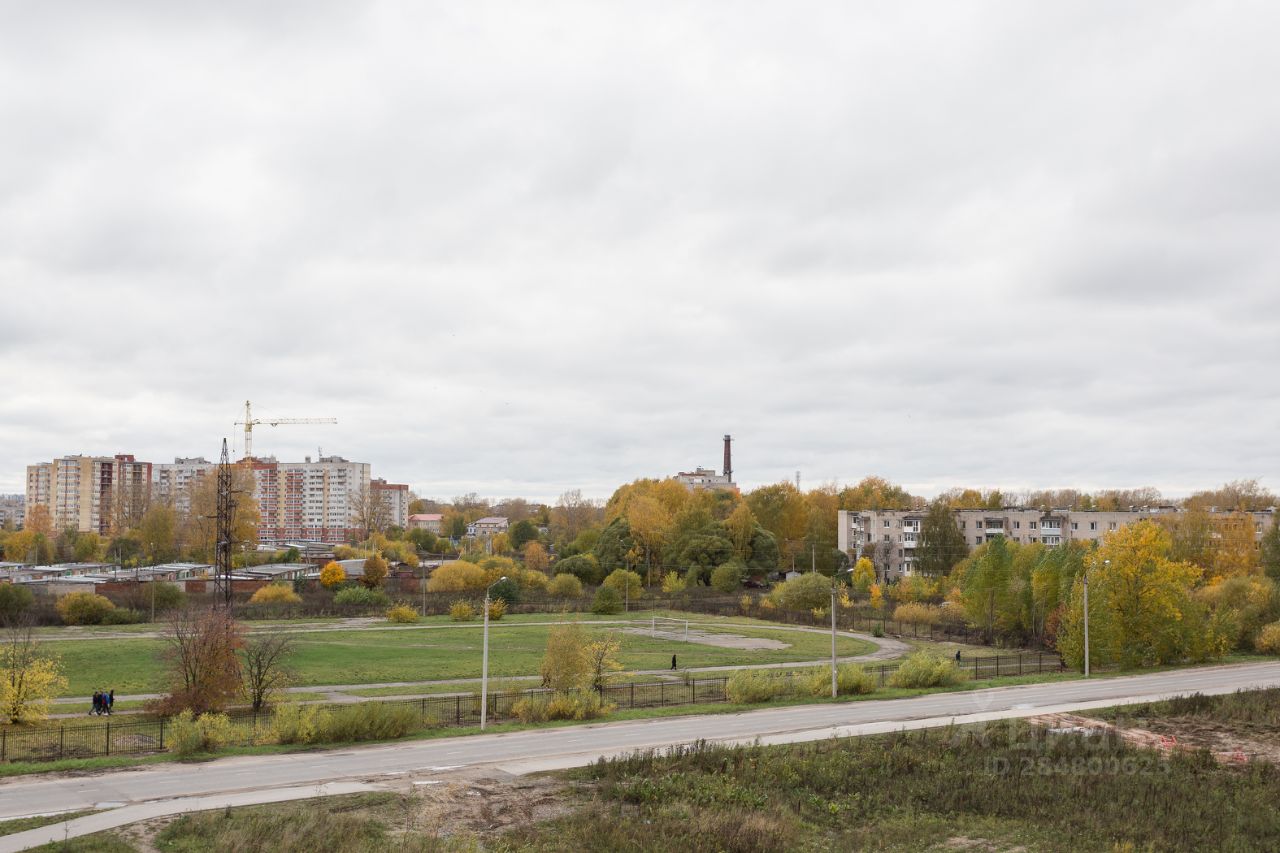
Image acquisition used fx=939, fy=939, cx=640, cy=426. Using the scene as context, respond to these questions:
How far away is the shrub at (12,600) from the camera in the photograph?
73044 mm

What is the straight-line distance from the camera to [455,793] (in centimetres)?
2539

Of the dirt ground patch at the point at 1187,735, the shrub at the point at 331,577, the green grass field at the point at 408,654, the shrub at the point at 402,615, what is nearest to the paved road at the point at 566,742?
the dirt ground patch at the point at 1187,735

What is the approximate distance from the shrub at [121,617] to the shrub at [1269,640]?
82.6m

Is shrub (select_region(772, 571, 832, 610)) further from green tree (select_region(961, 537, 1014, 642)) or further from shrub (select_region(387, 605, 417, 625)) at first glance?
shrub (select_region(387, 605, 417, 625))

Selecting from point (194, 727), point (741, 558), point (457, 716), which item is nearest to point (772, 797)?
point (457, 716)

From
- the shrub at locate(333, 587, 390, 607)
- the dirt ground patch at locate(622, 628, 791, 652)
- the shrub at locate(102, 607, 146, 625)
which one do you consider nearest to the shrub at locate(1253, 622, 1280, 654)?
the dirt ground patch at locate(622, 628, 791, 652)

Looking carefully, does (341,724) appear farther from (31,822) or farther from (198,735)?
(31,822)

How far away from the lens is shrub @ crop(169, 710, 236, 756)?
2984cm

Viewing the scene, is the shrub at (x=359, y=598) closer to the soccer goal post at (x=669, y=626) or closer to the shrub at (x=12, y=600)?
the shrub at (x=12, y=600)

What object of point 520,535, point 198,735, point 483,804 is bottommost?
point 483,804

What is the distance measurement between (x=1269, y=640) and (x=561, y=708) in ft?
147

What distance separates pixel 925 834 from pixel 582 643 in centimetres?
2069

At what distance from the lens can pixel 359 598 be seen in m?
93.1

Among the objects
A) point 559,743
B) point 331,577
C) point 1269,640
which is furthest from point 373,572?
point 1269,640
